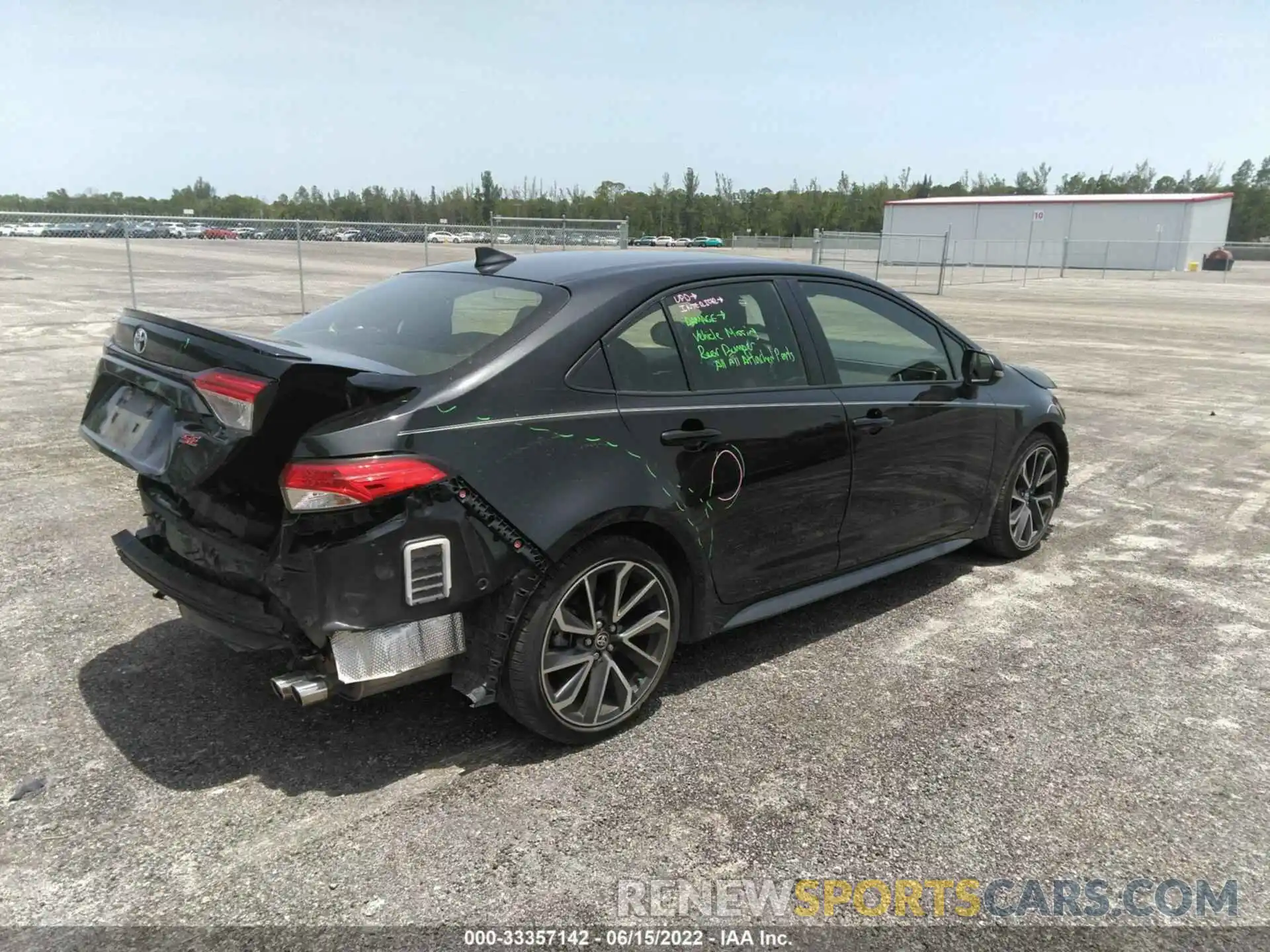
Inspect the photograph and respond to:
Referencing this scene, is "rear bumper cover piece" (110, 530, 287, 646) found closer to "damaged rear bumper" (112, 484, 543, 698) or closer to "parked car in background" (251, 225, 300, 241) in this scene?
"damaged rear bumper" (112, 484, 543, 698)

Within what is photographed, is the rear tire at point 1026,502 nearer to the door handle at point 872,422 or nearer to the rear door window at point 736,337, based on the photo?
the door handle at point 872,422

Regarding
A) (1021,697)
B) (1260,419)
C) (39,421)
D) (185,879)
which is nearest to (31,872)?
(185,879)

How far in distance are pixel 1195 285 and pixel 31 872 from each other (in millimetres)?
45531

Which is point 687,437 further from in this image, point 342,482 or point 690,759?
point 342,482

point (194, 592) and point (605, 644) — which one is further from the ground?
point (194, 592)

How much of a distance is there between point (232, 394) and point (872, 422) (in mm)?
2616

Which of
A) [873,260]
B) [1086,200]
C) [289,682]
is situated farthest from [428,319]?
[1086,200]

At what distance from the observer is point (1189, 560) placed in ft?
17.6

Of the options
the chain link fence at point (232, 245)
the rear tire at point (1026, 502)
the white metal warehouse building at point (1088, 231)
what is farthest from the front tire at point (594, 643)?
the white metal warehouse building at point (1088, 231)

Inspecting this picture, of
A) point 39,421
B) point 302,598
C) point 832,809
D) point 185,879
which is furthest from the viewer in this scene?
point 39,421

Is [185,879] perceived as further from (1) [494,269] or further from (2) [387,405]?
(1) [494,269]

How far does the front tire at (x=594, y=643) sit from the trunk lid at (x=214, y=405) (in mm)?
855

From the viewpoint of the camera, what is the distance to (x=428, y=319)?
11.8ft

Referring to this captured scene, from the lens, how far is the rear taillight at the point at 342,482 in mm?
2719
